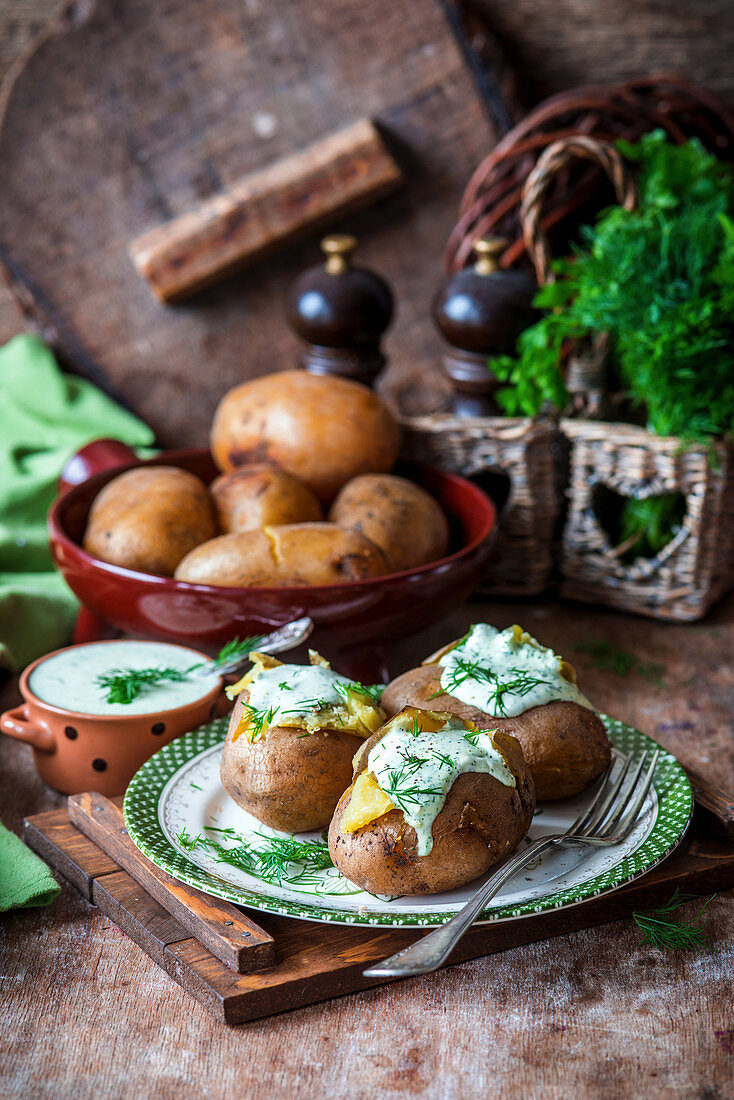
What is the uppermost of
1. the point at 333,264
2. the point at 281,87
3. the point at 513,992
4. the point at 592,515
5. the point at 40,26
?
the point at 40,26

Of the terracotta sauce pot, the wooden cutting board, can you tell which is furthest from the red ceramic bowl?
the wooden cutting board

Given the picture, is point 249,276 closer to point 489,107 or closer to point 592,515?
point 489,107

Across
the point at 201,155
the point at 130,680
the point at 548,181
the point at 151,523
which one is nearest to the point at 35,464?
the point at 151,523

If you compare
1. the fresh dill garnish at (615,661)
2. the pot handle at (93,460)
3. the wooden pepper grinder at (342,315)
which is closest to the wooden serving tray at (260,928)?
the fresh dill garnish at (615,661)

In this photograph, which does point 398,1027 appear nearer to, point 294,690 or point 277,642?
point 294,690

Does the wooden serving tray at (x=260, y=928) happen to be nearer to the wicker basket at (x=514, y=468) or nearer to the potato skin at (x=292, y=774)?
the potato skin at (x=292, y=774)

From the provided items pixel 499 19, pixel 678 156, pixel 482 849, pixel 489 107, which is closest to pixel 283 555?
pixel 482 849

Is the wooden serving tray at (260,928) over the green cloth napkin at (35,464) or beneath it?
over

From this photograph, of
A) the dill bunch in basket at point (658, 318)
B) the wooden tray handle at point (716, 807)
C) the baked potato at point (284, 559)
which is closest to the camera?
the wooden tray handle at point (716, 807)
